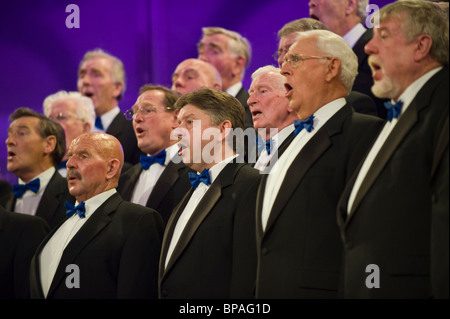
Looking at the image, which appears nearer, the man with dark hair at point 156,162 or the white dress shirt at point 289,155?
the white dress shirt at point 289,155

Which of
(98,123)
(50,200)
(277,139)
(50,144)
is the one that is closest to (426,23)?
(277,139)

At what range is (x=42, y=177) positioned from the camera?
4961 millimetres

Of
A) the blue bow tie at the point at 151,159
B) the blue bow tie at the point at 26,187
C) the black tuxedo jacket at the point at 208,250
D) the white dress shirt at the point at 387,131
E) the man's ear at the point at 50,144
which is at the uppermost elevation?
the man's ear at the point at 50,144

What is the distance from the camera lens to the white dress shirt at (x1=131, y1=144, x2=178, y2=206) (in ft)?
14.9

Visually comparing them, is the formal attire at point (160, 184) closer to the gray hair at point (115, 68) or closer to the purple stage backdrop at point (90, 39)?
the gray hair at point (115, 68)

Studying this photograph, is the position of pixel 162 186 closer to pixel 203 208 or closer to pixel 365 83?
pixel 203 208

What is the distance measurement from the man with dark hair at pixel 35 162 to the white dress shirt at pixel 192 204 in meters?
1.24

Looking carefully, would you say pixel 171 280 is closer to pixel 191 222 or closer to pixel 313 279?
pixel 191 222

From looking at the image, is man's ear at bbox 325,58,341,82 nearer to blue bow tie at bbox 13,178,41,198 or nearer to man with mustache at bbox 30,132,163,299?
man with mustache at bbox 30,132,163,299

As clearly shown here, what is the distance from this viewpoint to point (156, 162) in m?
4.62

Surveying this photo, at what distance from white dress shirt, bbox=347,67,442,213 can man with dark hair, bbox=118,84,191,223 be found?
1610 millimetres

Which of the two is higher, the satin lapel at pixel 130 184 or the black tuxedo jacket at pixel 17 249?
the satin lapel at pixel 130 184

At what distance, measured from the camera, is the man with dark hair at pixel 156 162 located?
14.3 ft

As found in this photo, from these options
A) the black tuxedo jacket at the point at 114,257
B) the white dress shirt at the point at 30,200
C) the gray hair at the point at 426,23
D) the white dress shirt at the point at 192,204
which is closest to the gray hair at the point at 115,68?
the white dress shirt at the point at 30,200
